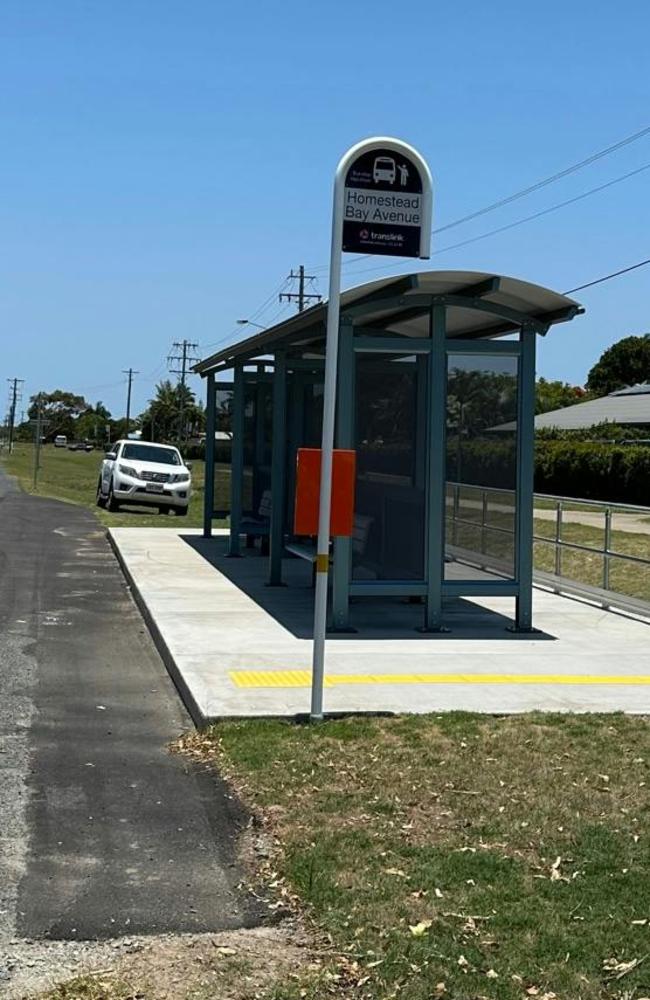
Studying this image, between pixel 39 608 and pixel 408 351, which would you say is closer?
pixel 408 351

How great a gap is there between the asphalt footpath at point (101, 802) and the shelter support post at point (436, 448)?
261 centimetres

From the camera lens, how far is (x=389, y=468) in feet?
39.8

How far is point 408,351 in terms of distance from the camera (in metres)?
11.1

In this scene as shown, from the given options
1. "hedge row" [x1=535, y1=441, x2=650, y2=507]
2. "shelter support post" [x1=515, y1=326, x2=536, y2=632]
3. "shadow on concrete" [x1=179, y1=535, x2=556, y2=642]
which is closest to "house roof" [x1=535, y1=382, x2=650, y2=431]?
"hedge row" [x1=535, y1=441, x2=650, y2=507]

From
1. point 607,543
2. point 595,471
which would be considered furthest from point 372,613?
point 595,471

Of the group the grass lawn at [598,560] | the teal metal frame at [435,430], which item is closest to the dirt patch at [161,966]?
the teal metal frame at [435,430]

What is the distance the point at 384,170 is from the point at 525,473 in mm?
4649

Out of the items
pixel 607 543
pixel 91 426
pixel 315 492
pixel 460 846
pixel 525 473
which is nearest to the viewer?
pixel 460 846

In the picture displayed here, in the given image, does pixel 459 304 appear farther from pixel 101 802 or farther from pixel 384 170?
pixel 101 802

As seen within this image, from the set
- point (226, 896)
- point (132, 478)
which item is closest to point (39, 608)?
point (226, 896)

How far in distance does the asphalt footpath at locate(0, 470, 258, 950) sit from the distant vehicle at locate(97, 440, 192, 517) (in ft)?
51.8

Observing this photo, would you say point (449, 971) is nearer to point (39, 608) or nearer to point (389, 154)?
point (389, 154)

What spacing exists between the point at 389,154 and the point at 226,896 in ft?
14.9

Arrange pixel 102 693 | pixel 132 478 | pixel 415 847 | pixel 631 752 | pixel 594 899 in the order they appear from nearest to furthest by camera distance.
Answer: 1. pixel 594 899
2. pixel 415 847
3. pixel 631 752
4. pixel 102 693
5. pixel 132 478
